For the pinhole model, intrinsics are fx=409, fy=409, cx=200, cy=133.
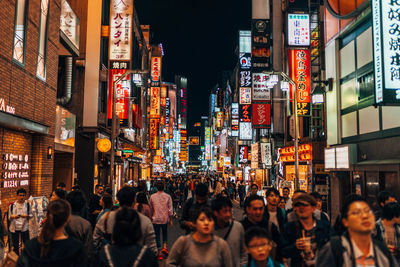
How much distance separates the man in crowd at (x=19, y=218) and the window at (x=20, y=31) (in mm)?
5578

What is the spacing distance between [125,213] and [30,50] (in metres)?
12.4

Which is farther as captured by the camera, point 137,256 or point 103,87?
point 103,87

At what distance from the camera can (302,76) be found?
25875mm

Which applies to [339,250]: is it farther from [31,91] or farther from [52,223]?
[31,91]

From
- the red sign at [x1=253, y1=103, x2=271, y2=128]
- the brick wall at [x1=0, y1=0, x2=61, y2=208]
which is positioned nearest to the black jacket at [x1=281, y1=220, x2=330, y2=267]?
the brick wall at [x1=0, y1=0, x2=61, y2=208]

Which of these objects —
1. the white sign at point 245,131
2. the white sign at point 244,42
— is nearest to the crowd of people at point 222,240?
the white sign at point 245,131

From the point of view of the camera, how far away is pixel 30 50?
14.6 m

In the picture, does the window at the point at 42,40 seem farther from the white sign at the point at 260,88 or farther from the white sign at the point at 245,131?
the white sign at the point at 245,131

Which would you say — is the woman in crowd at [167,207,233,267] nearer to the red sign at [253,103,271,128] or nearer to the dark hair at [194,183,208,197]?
the dark hair at [194,183,208,197]

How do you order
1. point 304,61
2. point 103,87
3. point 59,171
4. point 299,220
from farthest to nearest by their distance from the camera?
point 103,87, point 304,61, point 59,171, point 299,220

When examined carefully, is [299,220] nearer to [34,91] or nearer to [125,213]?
[125,213]

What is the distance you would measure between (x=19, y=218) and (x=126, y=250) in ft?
22.8

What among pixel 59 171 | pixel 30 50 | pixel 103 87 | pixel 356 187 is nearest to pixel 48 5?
pixel 30 50

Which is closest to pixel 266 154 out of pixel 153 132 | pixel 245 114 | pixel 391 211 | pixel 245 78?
pixel 245 114
